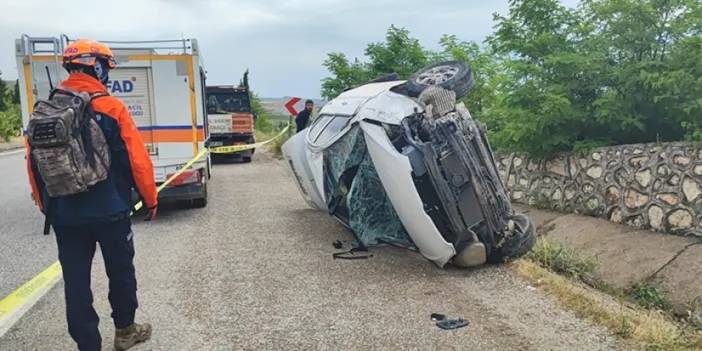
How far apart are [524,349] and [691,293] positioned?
344 cm

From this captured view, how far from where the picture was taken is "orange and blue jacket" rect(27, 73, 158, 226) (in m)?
3.49

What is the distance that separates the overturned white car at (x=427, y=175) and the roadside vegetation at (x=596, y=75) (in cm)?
327

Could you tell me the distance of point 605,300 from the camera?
196 inches

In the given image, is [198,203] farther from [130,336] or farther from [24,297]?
[130,336]

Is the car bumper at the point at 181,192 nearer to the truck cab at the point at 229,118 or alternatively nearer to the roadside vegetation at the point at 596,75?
the roadside vegetation at the point at 596,75

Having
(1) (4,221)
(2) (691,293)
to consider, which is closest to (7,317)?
(1) (4,221)

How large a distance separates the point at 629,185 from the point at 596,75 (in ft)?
6.23

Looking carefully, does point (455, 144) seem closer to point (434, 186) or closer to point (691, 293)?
point (434, 186)

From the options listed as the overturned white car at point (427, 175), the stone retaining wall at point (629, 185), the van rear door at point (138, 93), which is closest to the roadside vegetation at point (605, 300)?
the overturned white car at point (427, 175)

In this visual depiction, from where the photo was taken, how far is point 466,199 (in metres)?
5.23

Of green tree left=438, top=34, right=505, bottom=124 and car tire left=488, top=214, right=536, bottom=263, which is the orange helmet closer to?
car tire left=488, top=214, right=536, bottom=263

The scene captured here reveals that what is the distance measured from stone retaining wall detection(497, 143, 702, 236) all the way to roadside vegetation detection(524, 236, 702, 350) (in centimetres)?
128

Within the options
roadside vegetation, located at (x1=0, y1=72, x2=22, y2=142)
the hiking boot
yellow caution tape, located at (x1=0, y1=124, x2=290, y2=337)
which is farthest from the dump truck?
roadside vegetation, located at (x1=0, y1=72, x2=22, y2=142)

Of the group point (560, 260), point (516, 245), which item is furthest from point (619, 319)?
point (560, 260)
